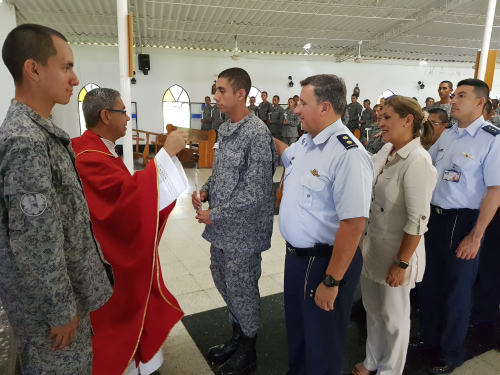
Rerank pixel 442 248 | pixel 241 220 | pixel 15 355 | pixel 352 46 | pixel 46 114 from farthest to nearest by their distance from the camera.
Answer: pixel 352 46 → pixel 442 248 → pixel 241 220 → pixel 15 355 → pixel 46 114

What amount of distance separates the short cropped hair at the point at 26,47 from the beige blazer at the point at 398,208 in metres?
1.47

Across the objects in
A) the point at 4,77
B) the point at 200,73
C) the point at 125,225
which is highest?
the point at 200,73

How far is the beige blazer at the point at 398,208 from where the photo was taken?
5.08 feet

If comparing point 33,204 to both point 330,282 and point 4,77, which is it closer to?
point 330,282

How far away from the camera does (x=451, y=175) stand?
6.38 ft

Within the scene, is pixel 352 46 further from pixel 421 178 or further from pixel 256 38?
pixel 421 178

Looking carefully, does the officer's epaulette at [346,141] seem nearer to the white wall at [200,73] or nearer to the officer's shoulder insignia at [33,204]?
the officer's shoulder insignia at [33,204]

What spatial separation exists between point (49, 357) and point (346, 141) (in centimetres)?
123

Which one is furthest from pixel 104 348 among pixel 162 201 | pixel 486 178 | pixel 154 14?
pixel 154 14

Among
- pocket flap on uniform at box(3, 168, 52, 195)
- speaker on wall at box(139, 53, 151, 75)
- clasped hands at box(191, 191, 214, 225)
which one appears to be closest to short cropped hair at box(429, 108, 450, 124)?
clasped hands at box(191, 191, 214, 225)

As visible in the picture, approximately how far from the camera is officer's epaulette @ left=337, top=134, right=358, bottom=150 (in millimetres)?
1313

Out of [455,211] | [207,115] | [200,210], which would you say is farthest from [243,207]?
[207,115]

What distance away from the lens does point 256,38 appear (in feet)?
39.9

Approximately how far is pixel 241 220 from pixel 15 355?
44.3 inches
